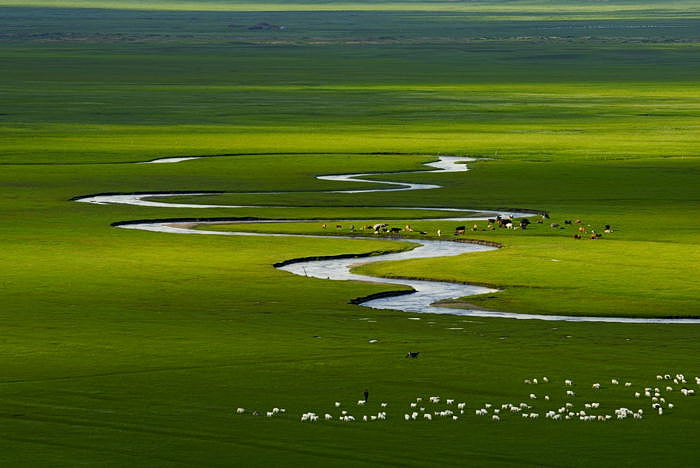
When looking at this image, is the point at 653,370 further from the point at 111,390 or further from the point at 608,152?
the point at 608,152

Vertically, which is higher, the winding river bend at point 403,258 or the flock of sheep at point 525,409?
the flock of sheep at point 525,409

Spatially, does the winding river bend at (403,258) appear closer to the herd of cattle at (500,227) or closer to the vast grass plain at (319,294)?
the vast grass plain at (319,294)

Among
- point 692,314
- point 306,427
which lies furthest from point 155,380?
point 692,314

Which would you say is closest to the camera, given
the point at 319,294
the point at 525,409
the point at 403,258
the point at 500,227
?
the point at 525,409

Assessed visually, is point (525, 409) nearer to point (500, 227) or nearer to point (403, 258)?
point (403, 258)

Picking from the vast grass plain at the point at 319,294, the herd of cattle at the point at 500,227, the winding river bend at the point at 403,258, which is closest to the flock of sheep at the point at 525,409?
the vast grass plain at the point at 319,294

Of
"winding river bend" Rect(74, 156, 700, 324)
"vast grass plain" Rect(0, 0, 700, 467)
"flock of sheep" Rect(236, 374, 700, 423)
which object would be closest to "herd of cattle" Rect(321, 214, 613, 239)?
"vast grass plain" Rect(0, 0, 700, 467)

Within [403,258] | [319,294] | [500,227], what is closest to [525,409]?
[319,294]
